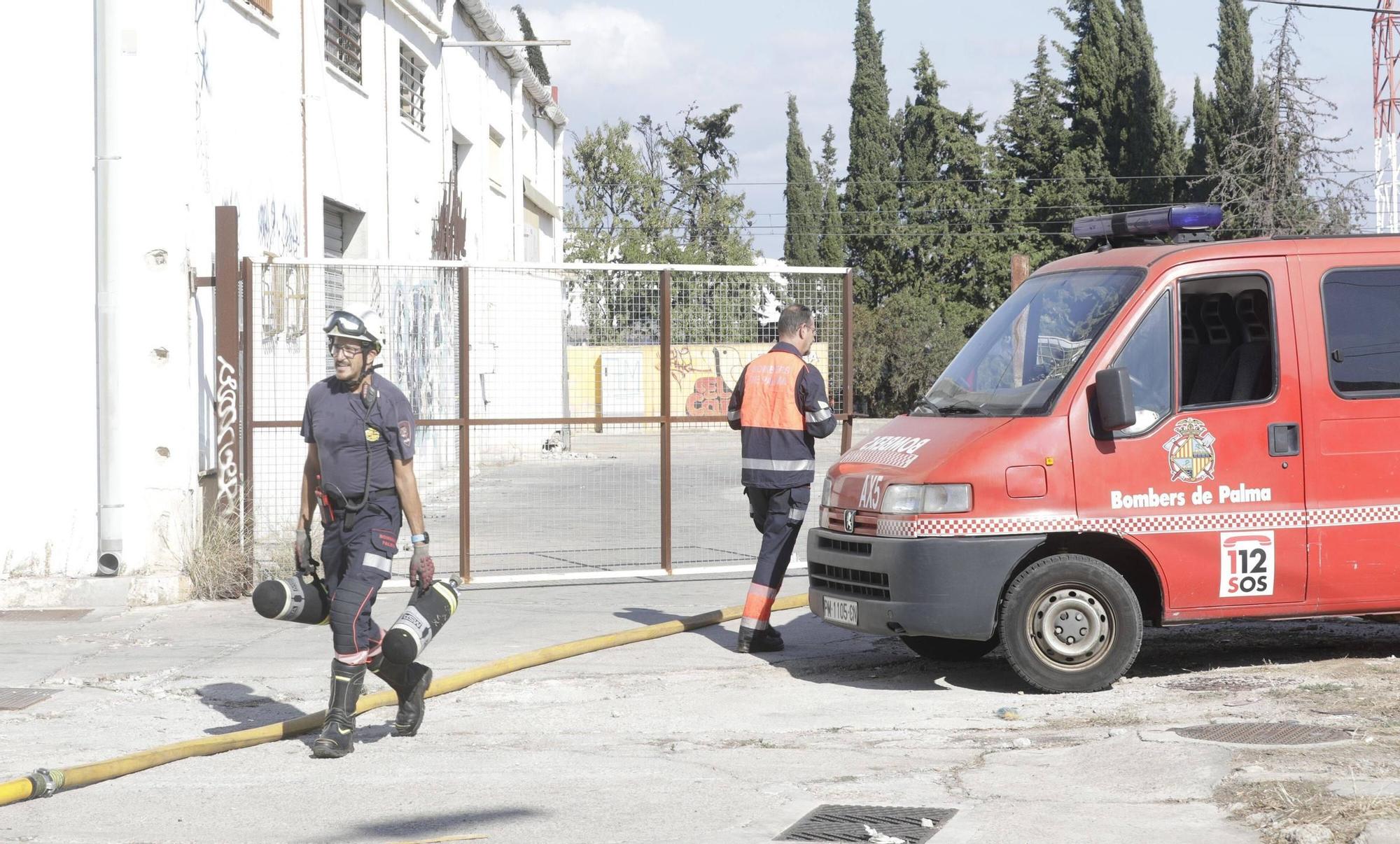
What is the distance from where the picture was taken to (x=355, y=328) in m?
6.39


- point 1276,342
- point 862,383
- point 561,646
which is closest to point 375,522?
point 561,646

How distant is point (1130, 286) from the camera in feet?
24.8

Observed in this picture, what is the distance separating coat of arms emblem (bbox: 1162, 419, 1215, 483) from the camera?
290 inches

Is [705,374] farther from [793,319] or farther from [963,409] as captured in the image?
[963,409]

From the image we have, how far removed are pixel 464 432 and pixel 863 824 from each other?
6.75 metres

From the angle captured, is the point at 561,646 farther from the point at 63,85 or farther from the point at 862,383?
the point at 862,383

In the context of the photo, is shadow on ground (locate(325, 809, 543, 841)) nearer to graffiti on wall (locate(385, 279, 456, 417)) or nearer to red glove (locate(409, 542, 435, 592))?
red glove (locate(409, 542, 435, 592))

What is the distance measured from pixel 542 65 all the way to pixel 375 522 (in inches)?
1297

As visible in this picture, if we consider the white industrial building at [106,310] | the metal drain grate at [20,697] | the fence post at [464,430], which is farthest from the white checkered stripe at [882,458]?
the white industrial building at [106,310]

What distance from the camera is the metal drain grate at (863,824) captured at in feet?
16.4

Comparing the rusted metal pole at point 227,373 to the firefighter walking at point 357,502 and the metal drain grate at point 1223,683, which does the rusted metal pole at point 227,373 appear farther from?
the metal drain grate at point 1223,683

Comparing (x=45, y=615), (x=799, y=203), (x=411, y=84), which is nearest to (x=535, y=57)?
(x=411, y=84)

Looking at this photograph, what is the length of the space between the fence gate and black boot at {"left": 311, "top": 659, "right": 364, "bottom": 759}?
16.1 ft

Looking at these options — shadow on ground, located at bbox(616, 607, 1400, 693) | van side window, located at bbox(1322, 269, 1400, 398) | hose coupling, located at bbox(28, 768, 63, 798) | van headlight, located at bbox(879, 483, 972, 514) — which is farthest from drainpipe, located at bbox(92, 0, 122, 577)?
van side window, located at bbox(1322, 269, 1400, 398)
